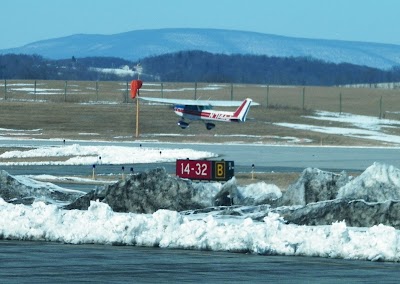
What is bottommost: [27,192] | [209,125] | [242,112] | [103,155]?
[103,155]

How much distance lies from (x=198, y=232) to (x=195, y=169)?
964cm

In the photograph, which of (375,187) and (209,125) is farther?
(209,125)

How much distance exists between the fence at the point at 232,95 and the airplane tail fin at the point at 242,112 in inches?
788

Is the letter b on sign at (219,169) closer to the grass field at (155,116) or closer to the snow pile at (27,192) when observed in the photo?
the snow pile at (27,192)

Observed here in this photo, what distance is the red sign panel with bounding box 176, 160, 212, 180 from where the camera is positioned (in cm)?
2659

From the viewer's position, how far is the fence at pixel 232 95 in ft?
319

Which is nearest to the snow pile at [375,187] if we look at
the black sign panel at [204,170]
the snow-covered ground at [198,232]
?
the snow-covered ground at [198,232]

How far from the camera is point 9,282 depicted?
43.4ft

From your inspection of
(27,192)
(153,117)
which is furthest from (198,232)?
(153,117)

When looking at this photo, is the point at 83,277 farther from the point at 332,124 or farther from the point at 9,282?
the point at 332,124

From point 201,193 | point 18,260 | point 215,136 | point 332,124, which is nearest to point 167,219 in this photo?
point 18,260

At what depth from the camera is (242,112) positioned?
7019cm

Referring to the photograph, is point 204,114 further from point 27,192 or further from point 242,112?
point 27,192

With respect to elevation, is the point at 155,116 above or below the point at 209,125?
above
